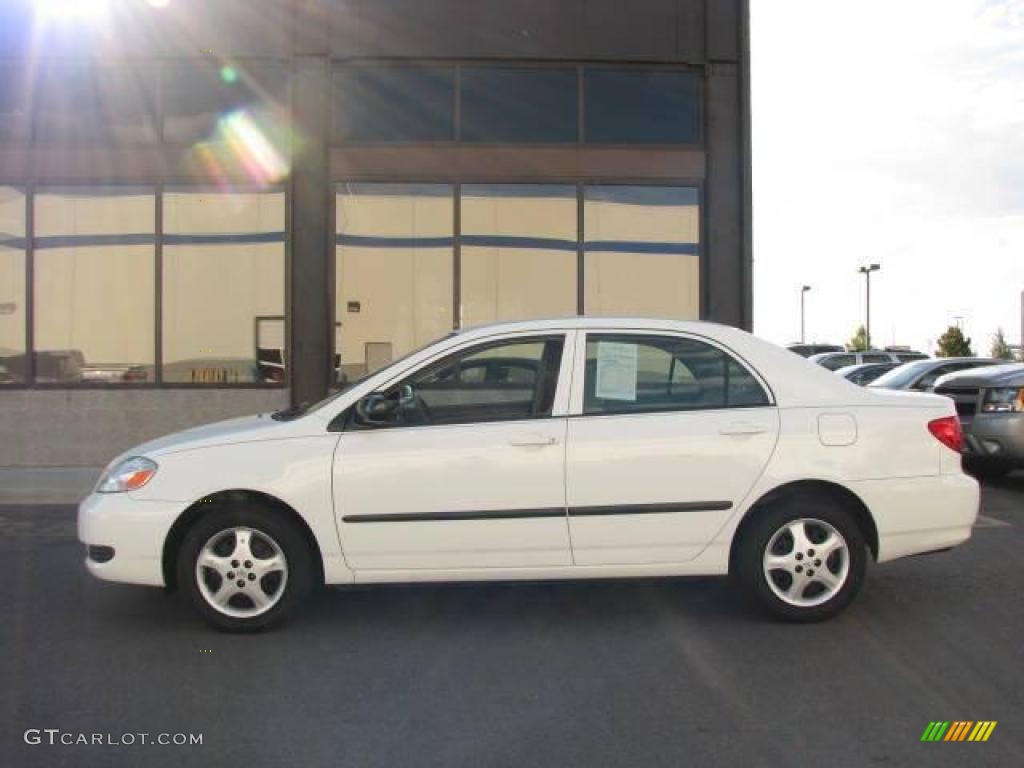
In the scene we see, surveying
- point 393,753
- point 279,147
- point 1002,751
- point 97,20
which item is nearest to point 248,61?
point 279,147

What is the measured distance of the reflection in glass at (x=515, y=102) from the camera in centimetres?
1231

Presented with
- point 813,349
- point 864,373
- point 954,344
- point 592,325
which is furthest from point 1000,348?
point 592,325

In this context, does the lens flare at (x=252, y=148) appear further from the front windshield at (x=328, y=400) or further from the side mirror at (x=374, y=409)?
the side mirror at (x=374, y=409)

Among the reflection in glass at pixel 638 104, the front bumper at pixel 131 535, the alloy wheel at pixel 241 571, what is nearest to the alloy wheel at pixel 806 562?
the alloy wheel at pixel 241 571

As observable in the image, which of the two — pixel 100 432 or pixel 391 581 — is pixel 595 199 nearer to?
pixel 100 432

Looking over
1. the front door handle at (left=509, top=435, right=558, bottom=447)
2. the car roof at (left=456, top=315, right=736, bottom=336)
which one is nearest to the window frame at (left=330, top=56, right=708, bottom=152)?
the car roof at (left=456, top=315, right=736, bottom=336)

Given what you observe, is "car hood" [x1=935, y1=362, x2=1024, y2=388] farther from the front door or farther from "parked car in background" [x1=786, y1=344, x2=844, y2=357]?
"parked car in background" [x1=786, y1=344, x2=844, y2=357]

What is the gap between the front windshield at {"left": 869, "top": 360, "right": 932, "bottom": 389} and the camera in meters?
11.9

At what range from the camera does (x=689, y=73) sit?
12453 mm

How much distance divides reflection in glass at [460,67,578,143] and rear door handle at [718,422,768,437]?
8263mm

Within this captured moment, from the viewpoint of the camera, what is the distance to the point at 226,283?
40.4ft

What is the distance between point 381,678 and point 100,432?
9002mm

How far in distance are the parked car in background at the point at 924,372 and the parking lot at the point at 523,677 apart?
6.25 metres

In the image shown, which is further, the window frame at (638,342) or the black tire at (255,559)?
the window frame at (638,342)
